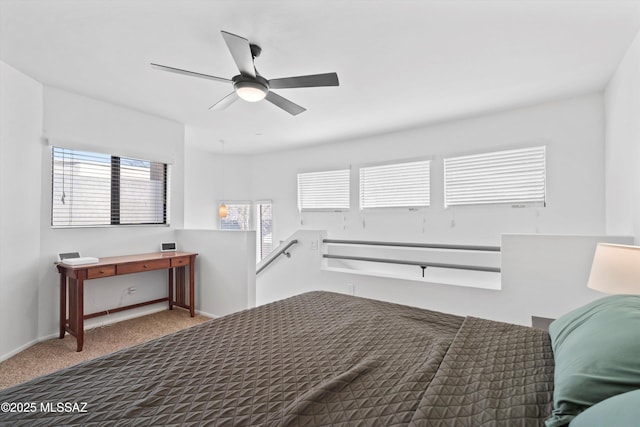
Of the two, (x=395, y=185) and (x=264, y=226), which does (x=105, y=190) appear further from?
(x=395, y=185)

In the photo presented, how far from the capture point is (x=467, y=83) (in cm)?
300

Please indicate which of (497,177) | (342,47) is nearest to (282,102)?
(342,47)

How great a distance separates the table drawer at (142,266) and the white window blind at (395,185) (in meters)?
3.06

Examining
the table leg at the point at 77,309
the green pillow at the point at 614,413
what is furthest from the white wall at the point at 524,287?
the table leg at the point at 77,309

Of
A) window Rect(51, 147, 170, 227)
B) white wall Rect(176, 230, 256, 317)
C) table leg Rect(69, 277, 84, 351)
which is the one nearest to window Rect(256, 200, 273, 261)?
white wall Rect(176, 230, 256, 317)

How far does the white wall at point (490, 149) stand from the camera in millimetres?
3361

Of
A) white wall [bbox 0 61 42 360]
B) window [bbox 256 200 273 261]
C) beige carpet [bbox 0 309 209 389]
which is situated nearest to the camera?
beige carpet [bbox 0 309 209 389]

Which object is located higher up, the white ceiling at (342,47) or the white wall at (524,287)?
the white ceiling at (342,47)

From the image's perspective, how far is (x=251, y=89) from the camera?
2.30 meters

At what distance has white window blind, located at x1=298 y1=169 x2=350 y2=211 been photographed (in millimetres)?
5363

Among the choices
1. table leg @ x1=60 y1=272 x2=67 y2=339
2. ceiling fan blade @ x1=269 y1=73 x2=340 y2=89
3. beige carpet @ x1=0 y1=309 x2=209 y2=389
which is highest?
ceiling fan blade @ x1=269 y1=73 x2=340 y2=89

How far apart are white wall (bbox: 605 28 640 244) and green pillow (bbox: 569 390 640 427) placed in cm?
230

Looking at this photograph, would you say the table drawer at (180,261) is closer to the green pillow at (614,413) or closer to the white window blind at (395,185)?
the white window blind at (395,185)

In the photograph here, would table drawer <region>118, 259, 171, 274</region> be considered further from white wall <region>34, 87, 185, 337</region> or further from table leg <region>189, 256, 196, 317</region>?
white wall <region>34, 87, 185, 337</region>
